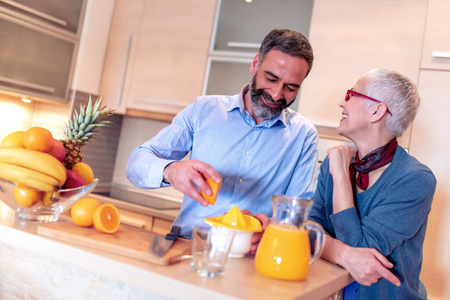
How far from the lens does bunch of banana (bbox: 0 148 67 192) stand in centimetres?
104

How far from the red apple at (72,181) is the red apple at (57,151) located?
0.05 meters

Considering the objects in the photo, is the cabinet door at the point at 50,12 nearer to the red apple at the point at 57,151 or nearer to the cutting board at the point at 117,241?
the red apple at the point at 57,151

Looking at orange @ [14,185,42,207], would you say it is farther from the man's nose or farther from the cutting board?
the man's nose

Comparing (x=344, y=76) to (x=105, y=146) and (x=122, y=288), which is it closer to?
(x=122, y=288)

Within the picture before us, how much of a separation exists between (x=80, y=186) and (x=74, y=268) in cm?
21

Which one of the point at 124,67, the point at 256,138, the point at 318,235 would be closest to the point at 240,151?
the point at 256,138

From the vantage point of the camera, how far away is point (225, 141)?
1.66m

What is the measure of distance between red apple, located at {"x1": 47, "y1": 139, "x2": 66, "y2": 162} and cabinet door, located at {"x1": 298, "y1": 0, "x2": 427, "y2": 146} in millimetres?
1467

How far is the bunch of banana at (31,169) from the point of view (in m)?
1.04

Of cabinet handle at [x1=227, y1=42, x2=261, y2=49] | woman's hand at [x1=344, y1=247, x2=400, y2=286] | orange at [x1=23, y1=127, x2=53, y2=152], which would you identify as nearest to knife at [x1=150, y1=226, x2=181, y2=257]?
orange at [x1=23, y1=127, x2=53, y2=152]

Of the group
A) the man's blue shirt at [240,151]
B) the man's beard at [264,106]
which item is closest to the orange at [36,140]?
the man's blue shirt at [240,151]

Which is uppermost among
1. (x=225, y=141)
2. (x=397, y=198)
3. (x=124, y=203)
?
(x=225, y=141)

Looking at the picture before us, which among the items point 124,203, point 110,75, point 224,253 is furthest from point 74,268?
point 110,75

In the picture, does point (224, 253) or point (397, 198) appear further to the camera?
point (397, 198)
